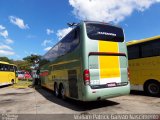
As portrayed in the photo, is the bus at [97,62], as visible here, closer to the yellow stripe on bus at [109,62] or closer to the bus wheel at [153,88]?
the yellow stripe on bus at [109,62]

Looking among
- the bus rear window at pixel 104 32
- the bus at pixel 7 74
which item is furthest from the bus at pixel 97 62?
the bus at pixel 7 74

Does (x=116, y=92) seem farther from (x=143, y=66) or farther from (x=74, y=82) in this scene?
(x=143, y=66)

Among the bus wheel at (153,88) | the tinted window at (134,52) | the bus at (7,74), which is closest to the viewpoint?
the bus wheel at (153,88)

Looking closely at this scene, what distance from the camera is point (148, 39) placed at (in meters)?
11.3

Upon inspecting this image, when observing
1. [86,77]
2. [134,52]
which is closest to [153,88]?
[134,52]

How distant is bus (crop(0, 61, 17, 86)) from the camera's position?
21359 millimetres

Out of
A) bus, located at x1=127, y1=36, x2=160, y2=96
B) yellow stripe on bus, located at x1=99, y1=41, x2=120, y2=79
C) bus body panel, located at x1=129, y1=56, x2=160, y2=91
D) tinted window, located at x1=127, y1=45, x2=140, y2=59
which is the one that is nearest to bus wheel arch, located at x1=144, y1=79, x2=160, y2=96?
bus, located at x1=127, y1=36, x2=160, y2=96

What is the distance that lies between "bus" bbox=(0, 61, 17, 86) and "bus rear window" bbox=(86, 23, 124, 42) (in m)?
15.8

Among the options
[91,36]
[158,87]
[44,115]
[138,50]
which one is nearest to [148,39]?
[138,50]

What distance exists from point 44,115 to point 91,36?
3765mm

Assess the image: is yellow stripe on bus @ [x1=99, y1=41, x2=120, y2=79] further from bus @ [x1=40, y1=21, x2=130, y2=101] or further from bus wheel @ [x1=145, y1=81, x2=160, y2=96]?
bus wheel @ [x1=145, y1=81, x2=160, y2=96]

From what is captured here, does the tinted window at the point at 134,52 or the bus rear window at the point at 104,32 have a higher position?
the bus rear window at the point at 104,32

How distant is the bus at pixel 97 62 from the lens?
7.96 meters

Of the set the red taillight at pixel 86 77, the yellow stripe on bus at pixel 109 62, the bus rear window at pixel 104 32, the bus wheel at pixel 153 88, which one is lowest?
the bus wheel at pixel 153 88
